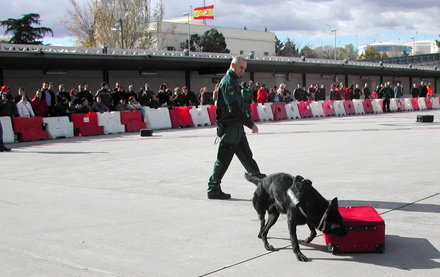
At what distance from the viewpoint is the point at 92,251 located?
16.7 feet

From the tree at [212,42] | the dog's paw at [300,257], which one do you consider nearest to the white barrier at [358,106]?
the dog's paw at [300,257]

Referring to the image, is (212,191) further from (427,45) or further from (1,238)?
(427,45)

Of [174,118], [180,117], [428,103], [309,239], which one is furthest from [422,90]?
[309,239]

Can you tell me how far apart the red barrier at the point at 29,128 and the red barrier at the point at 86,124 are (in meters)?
1.31

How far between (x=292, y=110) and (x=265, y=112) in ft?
7.48

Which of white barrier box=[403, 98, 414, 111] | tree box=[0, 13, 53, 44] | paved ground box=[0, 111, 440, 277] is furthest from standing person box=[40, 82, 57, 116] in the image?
tree box=[0, 13, 53, 44]

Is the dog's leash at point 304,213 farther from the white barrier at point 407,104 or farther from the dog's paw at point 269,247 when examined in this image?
the white barrier at point 407,104

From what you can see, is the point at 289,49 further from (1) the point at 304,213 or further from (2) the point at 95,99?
(1) the point at 304,213

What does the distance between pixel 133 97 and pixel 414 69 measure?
37.5 metres

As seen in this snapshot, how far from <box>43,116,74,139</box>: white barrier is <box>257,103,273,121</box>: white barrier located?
9.98 meters

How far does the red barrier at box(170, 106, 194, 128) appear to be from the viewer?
22734mm

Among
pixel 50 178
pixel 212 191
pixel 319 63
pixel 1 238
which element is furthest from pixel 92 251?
pixel 319 63

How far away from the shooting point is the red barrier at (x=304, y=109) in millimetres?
28389

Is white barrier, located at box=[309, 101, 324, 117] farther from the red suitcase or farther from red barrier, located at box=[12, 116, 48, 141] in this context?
the red suitcase
